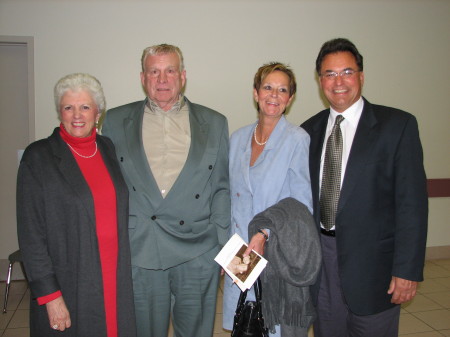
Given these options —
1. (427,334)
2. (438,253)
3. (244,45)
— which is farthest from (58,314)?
(438,253)

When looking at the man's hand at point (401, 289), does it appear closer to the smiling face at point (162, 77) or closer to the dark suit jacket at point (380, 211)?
the dark suit jacket at point (380, 211)

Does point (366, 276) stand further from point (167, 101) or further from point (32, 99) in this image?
point (32, 99)

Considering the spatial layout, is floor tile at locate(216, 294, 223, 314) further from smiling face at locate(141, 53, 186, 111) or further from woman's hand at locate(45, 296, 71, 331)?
smiling face at locate(141, 53, 186, 111)

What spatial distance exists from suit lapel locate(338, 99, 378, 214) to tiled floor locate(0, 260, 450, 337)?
78.6 inches

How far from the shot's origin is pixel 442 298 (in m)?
4.10

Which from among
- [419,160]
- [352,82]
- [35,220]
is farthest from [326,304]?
[35,220]

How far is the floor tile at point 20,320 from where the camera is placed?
352cm

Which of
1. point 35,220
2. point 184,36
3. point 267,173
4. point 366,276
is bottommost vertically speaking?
point 366,276

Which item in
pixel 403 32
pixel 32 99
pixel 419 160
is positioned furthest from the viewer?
pixel 403 32

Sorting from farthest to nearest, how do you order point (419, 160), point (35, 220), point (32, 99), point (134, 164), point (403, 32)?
point (403, 32) < point (32, 99) < point (134, 164) < point (419, 160) < point (35, 220)

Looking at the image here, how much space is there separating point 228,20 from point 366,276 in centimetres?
352

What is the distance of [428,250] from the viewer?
532 cm

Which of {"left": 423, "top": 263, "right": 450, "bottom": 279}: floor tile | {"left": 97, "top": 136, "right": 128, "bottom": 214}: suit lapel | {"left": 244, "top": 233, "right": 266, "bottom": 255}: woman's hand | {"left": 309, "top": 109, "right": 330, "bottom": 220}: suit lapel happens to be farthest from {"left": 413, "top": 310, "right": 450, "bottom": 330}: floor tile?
{"left": 97, "top": 136, "right": 128, "bottom": 214}: suit lapel

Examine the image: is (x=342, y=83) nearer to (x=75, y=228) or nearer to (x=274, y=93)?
(x=274, y=93)
